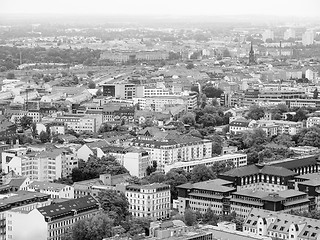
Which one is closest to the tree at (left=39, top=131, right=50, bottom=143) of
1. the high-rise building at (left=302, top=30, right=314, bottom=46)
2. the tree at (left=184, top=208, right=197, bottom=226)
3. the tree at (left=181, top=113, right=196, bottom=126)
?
the tree at (left=181, top=113, right=196, bottom=126)

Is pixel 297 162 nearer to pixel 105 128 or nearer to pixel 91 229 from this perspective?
pixel 91 229

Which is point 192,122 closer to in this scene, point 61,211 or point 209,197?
point 209,197

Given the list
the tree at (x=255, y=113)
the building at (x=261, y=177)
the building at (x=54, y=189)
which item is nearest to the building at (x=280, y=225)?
the building at (x=261, y=177)

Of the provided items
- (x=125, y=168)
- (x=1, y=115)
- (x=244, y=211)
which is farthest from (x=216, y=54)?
(x=244, y=211)

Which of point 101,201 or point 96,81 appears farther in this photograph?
point 96,81

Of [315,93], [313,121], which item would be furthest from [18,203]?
[315,93]

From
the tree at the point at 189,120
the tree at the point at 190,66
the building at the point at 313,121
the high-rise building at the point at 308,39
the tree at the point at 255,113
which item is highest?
the building at the point at 313,121

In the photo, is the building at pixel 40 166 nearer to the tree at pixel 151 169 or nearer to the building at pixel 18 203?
the tree at pixel 151 169
